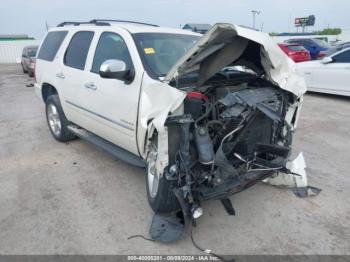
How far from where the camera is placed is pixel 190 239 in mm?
2973

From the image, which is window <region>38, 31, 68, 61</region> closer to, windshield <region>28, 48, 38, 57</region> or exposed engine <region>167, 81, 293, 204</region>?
exposed engine <region>167, 81, 293, 204</region>

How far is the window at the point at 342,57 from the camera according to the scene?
28.4 ft

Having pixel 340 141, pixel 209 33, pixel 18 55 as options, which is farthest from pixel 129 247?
pixel 18 55

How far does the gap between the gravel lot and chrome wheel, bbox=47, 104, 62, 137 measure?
383 mm

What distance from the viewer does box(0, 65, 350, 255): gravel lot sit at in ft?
9.43

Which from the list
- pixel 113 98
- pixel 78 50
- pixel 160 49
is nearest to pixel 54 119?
pixel 78 50

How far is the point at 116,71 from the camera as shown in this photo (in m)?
3.25

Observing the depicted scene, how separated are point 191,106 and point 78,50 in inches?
100

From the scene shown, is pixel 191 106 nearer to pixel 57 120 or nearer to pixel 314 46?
pixel 57 120

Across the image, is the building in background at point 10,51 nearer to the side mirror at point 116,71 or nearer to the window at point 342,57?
the window at point 342,57

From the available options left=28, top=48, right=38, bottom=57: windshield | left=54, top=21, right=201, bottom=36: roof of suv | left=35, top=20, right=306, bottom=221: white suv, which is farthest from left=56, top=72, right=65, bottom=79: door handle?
left=28, top=48, right=38, bottom=57: windshield

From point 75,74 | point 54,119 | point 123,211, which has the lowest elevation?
point 123,211

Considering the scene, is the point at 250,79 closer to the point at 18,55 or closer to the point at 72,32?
the point at 72,32

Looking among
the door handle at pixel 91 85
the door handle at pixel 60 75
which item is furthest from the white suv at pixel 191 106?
the door handle at pixel 60 75
